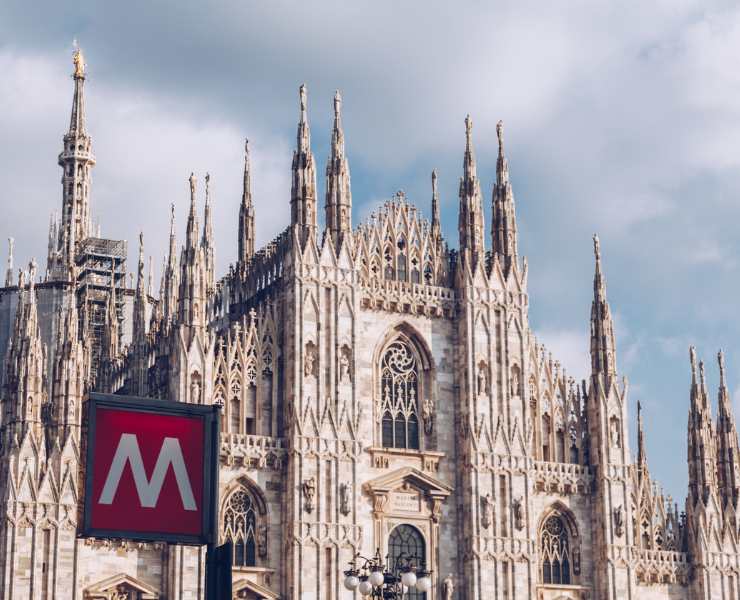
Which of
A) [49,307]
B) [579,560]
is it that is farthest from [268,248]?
[49,307]

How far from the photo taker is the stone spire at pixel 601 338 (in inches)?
2591

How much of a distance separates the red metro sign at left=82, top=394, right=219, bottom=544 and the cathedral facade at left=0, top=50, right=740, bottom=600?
22.3 meters

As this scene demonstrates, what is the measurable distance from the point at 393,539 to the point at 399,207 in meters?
13.6

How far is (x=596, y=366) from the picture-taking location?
6600 cm

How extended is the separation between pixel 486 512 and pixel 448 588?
338 cm

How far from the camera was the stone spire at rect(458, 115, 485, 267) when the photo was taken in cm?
6462

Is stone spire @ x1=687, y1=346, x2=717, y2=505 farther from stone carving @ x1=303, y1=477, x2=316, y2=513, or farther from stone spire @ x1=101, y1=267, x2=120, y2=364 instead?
stone spire @ x1=101, y1=267, x2=120, y2=364

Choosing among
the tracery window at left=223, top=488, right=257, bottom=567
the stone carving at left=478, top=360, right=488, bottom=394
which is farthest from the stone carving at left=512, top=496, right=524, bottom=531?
the tracery window at left=223, top=488, right=257, bottom=567

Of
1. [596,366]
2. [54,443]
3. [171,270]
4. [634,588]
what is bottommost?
[634,588]

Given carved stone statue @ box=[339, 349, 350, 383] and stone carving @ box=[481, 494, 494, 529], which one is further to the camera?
stone carving @ box=[481, 494, 494, 529]

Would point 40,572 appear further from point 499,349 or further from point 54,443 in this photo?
point 499,349

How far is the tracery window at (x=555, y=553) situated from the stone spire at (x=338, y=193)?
48.1ft

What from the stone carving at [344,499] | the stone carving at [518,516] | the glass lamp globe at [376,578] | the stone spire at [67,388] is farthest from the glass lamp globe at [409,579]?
the stone carving at [518,516]

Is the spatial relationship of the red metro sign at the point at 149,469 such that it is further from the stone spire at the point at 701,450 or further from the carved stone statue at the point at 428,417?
the stone spire at the point at 701,450
